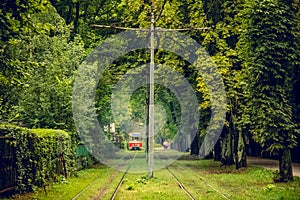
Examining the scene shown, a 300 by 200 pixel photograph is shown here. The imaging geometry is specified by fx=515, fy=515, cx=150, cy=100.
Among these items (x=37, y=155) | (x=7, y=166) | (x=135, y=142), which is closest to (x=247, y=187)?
(x=37, y=155)

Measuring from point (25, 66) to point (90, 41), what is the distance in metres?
26.6

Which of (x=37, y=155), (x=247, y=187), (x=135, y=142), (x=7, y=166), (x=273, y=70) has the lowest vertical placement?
(x=247, y=187)

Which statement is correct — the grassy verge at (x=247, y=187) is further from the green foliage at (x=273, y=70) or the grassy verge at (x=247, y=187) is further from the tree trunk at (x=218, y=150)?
the tree trunk at (x=218, y=150)

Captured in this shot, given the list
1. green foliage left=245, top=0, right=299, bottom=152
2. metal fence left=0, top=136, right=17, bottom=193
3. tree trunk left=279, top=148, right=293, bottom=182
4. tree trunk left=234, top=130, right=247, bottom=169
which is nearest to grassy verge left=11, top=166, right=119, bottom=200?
metal fence left=0, top=136, right=17, bottom=193

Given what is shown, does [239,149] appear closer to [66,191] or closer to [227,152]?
[227,152]

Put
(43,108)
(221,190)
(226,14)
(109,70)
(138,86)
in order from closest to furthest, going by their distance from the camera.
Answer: (221,190) → (43,108) → (226,14) → (109,70) → (138,86)

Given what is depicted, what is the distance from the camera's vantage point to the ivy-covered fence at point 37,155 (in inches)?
636

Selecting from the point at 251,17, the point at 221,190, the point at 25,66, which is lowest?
the point at 221,190

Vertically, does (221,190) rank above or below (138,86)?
below

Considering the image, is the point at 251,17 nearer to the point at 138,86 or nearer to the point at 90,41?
the point at 90,41

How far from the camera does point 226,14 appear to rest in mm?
30828

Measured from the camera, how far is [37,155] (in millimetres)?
18719

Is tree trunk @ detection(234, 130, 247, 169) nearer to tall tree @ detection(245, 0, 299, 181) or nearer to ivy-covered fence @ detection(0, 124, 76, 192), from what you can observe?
tall tree @ detection(245, 0, 299, 181)

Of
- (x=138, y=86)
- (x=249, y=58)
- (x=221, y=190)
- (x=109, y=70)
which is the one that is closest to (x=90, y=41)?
(x=109, y=70)
